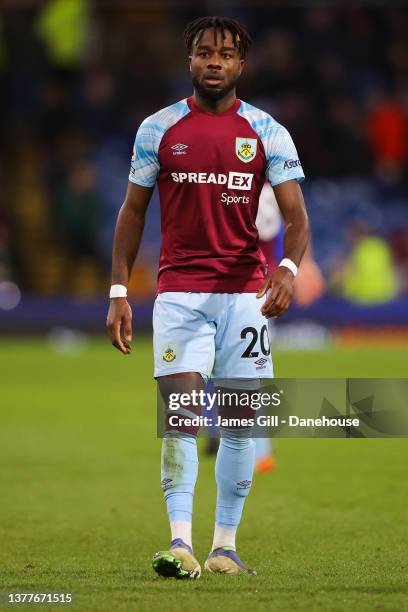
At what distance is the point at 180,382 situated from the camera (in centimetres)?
618

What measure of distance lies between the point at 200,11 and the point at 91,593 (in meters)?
21.6

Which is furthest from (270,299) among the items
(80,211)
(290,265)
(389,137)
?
(389,137)

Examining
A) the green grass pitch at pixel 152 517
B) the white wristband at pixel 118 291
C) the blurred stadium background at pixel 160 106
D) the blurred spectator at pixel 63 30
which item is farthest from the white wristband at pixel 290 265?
the blurred spectator at pixel 63 30

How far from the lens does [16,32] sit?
25266 mm

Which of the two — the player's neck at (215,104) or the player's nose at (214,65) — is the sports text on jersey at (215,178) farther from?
the player's nose at (214,65)

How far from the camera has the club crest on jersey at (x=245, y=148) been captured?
20.5 feet

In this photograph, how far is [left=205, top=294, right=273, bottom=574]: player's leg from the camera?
627 cm

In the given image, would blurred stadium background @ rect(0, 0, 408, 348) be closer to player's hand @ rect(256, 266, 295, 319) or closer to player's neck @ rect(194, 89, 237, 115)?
player's neck @ rect(194, 89, 237, 115)

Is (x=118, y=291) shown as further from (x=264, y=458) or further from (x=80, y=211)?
(x=80, y=211)

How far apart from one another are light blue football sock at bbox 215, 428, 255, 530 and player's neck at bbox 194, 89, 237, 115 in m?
1.40

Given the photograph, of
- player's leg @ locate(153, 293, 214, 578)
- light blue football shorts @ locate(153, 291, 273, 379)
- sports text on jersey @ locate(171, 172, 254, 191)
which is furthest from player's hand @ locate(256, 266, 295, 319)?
sports text on jersey @ locate(171, 172, 254, 191)

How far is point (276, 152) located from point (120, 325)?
100cm

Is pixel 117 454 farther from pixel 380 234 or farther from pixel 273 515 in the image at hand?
pixel 380 234

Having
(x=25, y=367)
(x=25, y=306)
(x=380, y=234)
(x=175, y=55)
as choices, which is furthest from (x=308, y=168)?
(x=25, y=367)
